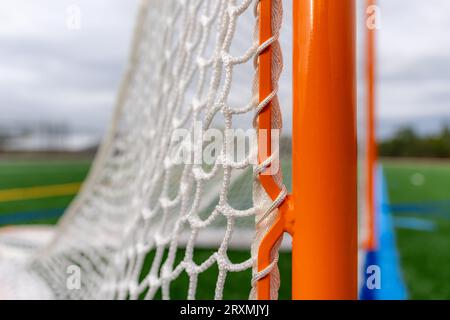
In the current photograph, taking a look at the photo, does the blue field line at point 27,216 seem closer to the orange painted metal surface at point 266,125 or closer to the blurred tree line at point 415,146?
the orange painted metal surface at point 266,125

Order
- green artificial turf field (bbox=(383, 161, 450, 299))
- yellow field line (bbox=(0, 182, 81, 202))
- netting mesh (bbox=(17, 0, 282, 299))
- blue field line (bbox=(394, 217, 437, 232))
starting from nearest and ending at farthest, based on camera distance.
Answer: netting mesh (bbox=(17, 0, 282, 299)) < green artificial turf field (bbox=(383, 161, 450, 299)) < blue field line (bbox=(394, 217, 437, 232)) < yellow field line (bbox=(0, 182, 81, 202))

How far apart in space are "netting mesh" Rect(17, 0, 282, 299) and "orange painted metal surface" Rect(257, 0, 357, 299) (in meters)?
0.05

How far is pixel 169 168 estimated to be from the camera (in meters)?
0.91

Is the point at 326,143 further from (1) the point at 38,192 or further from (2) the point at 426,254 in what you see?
(1) the point at 38,192

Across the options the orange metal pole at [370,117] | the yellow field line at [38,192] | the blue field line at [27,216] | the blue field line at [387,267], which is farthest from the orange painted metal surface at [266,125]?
the yellow field line at [38,192]

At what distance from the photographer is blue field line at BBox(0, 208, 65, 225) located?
4.02 m

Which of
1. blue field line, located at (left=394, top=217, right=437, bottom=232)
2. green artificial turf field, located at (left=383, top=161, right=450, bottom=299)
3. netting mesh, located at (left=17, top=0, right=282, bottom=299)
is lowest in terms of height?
green artificial turf field, located at (left=383, top=161, right=450, bottom=299)

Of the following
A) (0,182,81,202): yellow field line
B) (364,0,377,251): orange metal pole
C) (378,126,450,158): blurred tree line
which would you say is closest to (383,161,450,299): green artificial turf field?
(364,0,377,251): orange metal pole

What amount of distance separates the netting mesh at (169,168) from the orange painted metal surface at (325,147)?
49mm

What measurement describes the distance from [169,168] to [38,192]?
19.6 feet

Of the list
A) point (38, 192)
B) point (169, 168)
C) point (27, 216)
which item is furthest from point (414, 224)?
point (38, 192)

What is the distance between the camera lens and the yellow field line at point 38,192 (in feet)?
18.8

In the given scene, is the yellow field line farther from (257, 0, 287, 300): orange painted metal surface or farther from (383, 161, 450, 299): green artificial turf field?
(257, 0, 287, 300): orange painted metal surface
